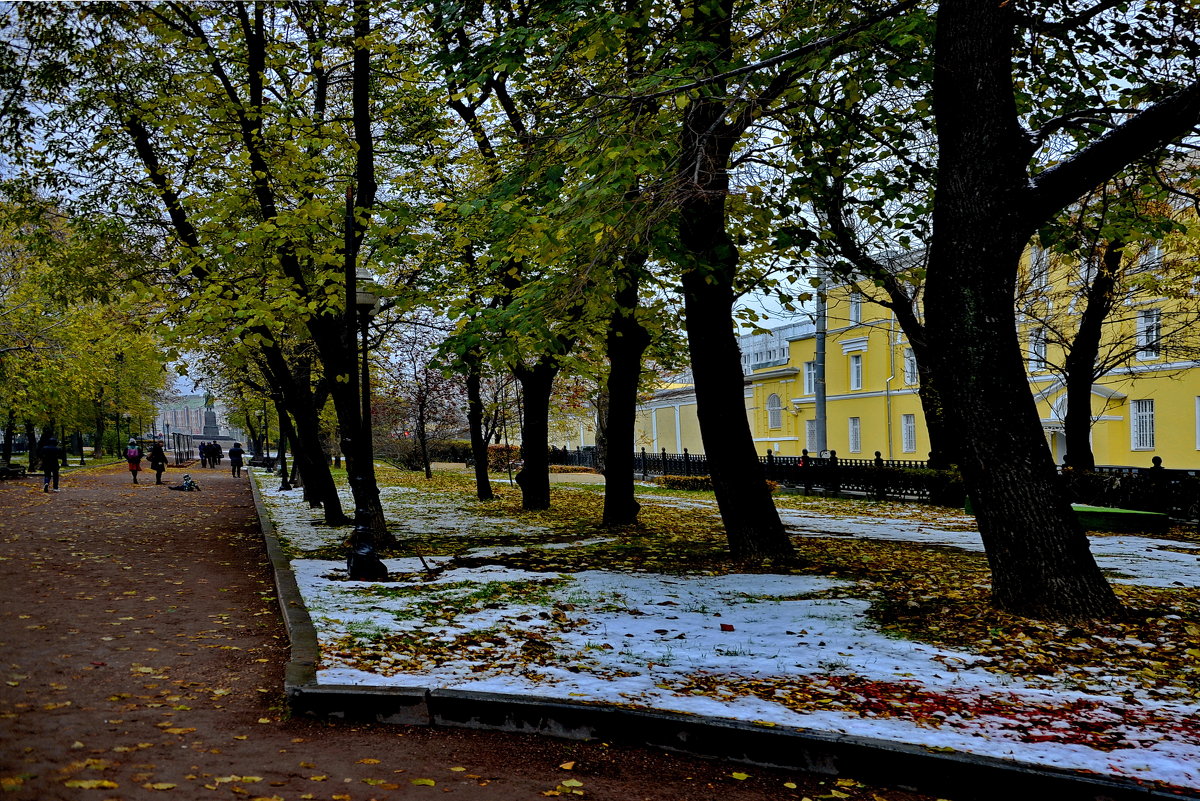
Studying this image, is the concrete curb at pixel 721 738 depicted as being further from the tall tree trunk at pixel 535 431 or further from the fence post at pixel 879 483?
the fence post at pixel 879 483

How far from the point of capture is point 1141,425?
3066 cm

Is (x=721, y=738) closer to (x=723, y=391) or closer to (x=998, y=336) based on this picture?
(x=998, y=336)

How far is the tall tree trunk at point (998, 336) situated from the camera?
24.0ft

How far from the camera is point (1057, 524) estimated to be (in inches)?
288

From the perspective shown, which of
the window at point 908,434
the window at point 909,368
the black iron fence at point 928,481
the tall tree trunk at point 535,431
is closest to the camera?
the black iron fence at point 928,481

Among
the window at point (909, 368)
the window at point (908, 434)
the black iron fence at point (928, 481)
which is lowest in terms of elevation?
the black iron fence at point (928, 481)

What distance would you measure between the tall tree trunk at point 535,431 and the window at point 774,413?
33248 mm

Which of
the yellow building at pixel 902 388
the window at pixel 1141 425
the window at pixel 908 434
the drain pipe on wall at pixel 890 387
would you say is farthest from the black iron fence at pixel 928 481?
the window at pixel 908 434

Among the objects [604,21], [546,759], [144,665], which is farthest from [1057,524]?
[144,665]

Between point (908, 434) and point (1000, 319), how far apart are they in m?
36.4

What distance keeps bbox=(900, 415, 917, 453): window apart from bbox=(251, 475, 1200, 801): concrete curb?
129 ft

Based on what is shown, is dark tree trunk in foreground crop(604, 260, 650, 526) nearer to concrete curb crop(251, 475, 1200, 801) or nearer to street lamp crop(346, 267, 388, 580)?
street lamp crop(346, 267, 388, 580)

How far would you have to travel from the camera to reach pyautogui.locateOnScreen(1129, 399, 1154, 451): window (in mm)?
30203

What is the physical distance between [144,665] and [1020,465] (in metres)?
6.91
